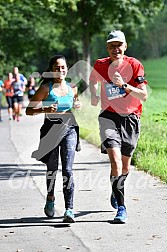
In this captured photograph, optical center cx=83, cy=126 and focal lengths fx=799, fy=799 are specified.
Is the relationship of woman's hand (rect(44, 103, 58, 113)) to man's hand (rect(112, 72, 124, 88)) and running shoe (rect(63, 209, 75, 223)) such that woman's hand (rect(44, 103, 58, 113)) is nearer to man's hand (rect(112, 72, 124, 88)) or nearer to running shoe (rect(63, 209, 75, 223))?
man's hand (rect(112, 72, 124, 88))

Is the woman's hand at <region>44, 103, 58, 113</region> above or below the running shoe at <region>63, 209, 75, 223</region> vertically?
above

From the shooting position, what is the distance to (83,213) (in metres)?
9.59

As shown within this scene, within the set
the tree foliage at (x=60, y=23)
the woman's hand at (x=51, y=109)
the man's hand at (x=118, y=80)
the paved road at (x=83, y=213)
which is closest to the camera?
the paved road at (x=83, y=213)

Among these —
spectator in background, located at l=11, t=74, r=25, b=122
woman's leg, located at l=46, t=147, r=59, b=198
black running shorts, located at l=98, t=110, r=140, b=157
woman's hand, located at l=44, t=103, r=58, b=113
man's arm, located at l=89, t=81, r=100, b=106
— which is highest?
man's arm, located at l=89, t=81, r=100, b=106

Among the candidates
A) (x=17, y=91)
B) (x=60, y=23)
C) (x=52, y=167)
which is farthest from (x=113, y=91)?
(x=60, y=23)

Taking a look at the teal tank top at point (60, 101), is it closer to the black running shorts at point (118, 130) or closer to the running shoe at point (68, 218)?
the black running shorts at point (118, 130)

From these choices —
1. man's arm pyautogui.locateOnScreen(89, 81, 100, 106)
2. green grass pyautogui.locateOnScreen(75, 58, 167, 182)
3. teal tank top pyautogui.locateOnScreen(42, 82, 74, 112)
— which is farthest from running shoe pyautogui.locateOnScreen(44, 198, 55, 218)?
green grass pyautogui.locateOnScreen(75, 58, 167, 182)

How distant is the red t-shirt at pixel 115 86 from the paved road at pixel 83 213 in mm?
1286

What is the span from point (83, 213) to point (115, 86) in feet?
5.39

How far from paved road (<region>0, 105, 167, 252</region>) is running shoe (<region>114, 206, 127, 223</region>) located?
68mm

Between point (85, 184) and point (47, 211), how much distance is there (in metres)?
2.76

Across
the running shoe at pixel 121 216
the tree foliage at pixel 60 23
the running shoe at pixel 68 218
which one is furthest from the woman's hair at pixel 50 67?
the tree foliage at pixel 60 23

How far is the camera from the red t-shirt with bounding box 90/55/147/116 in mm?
9008

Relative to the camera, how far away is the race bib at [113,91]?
9039 millimetres
